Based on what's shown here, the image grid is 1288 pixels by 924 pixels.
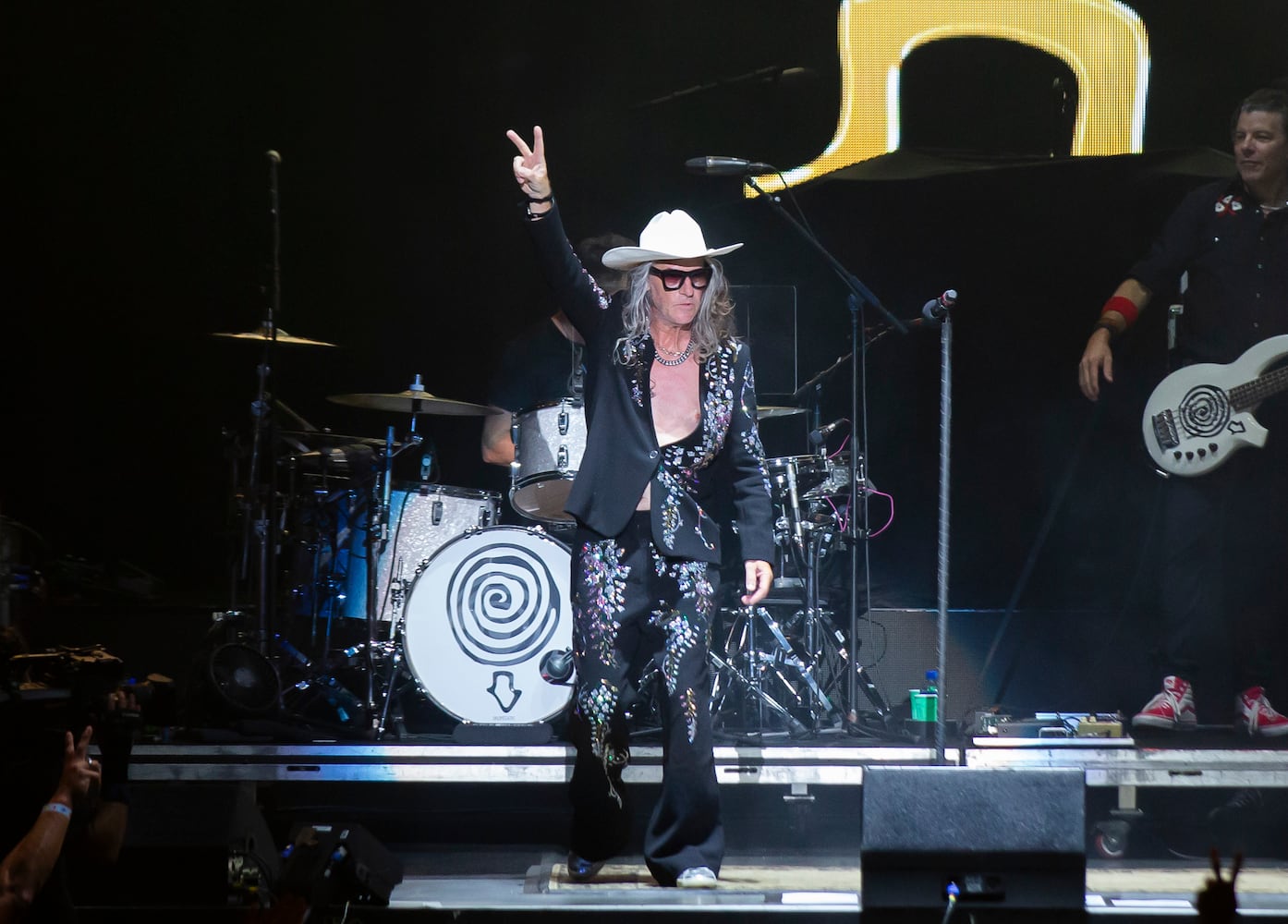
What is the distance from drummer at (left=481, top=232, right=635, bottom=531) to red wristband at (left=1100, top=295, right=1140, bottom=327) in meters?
2.31

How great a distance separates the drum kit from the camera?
550 centimetres

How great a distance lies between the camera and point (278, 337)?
20.4 ft

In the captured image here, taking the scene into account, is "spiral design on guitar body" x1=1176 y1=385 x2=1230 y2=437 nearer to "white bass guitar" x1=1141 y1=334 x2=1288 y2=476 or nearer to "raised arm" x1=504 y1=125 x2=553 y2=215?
"white bass guitar" x1=1141 y1=334 x2=1288 y2=476

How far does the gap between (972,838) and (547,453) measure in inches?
101

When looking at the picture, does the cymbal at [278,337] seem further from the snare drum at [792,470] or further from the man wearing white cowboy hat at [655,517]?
the snare drum at [792,470]

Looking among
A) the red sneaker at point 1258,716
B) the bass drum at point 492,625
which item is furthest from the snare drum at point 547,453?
the red sneaker at point 1258,716

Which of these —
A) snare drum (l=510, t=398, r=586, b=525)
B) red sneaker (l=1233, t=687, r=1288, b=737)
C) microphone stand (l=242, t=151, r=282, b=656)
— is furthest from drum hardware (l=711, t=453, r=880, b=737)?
microphone stand (l=242, t=151, r=282, b=656)

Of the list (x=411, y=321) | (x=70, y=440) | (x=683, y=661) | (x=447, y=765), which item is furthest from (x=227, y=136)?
(x=683, y=661)

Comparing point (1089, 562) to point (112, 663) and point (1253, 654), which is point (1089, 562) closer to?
point (1253, 654)

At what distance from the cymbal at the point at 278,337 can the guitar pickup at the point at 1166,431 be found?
3813 mm

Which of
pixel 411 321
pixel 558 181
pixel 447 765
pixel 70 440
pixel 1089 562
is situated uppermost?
pixel 558 181

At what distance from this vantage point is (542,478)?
5266 millimetres

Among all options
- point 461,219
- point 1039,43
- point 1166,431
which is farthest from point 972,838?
point 1039,43

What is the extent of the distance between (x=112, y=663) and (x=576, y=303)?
2671mm
